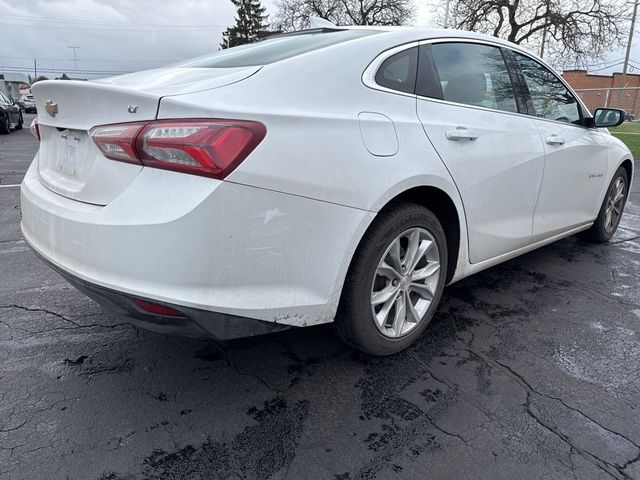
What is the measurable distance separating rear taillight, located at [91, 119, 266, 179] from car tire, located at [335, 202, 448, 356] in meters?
0.74

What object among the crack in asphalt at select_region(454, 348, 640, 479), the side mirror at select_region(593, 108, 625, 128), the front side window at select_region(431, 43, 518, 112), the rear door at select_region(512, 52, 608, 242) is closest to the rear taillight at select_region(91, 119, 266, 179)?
the front side window at select_region(431, 43, 518, 112)

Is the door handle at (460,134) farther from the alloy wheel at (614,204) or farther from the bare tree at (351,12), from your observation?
the bare tree at (351,12)

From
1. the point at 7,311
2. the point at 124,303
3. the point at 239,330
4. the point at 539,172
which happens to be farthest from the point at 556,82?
the point at 7,311

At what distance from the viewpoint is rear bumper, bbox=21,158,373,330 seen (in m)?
1.70

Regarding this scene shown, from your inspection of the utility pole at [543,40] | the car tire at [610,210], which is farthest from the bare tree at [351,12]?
the car tire at [610,210]

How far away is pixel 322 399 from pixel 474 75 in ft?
6.82

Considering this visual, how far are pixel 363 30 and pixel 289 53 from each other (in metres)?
0.59

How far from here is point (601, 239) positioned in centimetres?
466

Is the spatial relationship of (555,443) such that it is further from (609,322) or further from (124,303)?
(124,303)

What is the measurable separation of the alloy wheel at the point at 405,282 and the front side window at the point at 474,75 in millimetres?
826

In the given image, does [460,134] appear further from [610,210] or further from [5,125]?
[5,125]

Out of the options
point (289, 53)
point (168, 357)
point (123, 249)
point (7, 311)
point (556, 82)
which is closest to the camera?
point (123, 249)

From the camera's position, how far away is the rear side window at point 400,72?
228 cm

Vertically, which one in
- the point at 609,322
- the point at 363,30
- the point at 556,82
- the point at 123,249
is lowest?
the point at 609,322
